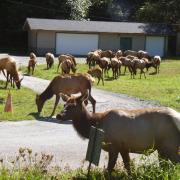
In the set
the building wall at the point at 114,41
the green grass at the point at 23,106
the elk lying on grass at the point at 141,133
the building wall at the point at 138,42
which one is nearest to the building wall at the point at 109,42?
the building wall at the point at 114,41

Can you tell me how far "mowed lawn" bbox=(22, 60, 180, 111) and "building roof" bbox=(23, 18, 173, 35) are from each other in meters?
15.1

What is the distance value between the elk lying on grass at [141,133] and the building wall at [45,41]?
154 ft

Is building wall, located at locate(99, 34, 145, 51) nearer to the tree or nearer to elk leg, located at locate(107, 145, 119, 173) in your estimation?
the tree

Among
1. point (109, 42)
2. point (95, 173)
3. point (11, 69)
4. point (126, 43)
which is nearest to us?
point (95, 173)

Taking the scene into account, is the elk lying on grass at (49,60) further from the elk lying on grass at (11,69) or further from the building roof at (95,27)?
the building roof at (95,27)

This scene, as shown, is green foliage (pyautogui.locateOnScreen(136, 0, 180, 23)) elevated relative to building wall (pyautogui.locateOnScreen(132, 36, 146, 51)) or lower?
elevated

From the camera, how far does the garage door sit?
5762 centimetres

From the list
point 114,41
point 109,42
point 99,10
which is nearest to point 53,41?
point 109,42

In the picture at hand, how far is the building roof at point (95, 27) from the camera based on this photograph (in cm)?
5716

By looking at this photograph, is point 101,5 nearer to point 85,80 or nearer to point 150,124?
point 85,80

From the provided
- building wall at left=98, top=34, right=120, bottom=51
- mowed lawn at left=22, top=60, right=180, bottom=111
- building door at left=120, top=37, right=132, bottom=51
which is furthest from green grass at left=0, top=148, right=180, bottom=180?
building door at left=120, top=37, right=132, bottom=51

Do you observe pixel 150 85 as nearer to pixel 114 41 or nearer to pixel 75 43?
pixel 75 43

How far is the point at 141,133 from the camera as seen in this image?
1063cm

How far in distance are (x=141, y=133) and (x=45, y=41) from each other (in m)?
47.5
